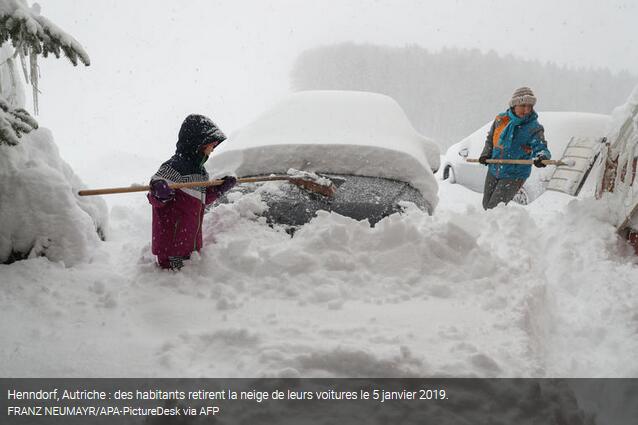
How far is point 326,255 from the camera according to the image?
2.88 m

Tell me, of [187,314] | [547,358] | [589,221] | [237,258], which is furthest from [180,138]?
[589,221]

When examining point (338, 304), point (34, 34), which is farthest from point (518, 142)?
point (34, 34)

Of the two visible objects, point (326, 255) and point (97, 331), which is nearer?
point (97, 331)

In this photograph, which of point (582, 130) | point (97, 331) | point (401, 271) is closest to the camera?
point (97, 331)

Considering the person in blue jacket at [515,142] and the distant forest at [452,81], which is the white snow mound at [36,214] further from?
the distant forest at [452,81]

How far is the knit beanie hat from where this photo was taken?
14.6 feet

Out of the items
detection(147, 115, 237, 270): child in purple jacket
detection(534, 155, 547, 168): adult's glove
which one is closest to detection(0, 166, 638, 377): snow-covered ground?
detection(147, 115, 237, 270): child in purple jacket

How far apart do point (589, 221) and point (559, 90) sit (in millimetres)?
25935

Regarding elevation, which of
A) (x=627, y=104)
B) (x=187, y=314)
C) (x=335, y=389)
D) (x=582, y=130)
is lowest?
(x=187, y=314)

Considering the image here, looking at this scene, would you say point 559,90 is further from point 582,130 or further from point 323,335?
point 323,335

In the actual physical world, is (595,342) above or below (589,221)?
below

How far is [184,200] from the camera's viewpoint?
2844mm

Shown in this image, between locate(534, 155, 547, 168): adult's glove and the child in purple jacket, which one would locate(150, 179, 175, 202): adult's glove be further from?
locate(534, 155, 547, 168): adult's glove

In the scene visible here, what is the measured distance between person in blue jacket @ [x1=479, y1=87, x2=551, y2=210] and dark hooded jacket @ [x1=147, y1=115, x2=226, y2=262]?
316 centimetres
